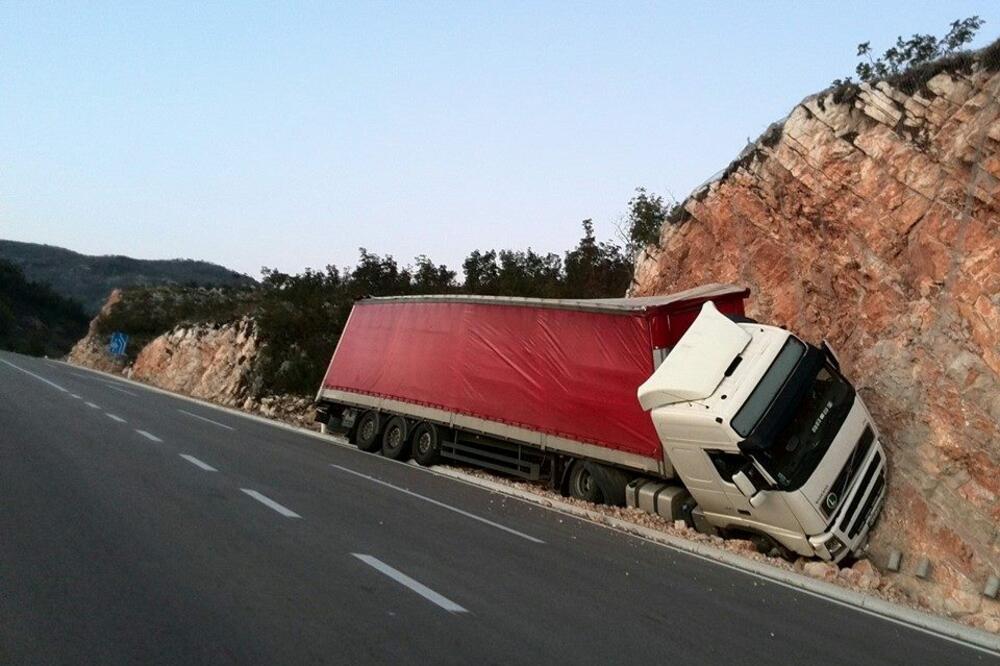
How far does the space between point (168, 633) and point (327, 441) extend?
2154 centimetres

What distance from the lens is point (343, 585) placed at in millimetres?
8141

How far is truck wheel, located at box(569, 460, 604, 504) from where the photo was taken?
17.7m

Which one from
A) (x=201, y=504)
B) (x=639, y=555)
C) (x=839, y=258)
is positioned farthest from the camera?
(x=839, y=258)

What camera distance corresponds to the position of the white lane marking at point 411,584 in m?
7.83

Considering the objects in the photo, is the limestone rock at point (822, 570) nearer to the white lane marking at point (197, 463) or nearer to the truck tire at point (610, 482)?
the truck tire at point (610, 482)

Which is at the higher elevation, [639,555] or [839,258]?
[839,258]

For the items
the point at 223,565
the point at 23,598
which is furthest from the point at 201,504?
the point at 23,598

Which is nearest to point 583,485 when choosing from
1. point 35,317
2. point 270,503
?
point 270,503

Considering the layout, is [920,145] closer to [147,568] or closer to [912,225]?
[912,225]

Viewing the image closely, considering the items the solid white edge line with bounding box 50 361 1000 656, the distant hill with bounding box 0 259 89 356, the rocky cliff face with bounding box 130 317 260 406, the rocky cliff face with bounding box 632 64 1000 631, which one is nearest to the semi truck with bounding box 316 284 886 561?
the solid white edge line with bounding box 50 361 1000 656

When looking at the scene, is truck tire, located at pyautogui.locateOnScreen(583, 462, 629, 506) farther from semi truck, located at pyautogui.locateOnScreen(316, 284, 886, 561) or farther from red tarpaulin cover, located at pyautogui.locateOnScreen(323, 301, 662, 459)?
red tarpaulin cover, located at pyautogui.locateOnScreen(323, 301, 662, 459)

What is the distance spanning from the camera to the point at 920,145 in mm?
20406

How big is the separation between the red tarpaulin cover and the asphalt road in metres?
2.47

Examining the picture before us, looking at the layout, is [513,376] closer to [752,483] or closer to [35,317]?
[752,483]
